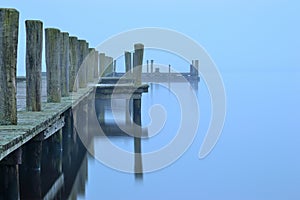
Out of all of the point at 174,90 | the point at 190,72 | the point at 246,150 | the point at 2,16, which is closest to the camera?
the point at 2,16

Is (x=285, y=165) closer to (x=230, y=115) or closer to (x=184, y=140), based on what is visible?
(x=184, y=140)

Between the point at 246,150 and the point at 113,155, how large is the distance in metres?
3.83

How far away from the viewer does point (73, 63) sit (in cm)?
1102

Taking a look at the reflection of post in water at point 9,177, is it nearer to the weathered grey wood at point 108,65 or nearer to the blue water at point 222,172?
the blue water at point 222,172

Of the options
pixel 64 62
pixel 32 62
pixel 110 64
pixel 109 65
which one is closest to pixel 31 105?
pixel 32 62

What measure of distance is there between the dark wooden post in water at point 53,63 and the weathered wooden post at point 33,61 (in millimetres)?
1323

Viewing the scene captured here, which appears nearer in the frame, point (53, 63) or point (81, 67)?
point (53, 63)

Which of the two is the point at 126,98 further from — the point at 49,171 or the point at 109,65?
the point at 109,65

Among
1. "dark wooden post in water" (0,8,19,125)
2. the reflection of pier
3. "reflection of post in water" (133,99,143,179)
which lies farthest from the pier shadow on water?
the reflection of pier

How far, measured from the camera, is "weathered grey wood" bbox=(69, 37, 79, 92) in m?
10.7

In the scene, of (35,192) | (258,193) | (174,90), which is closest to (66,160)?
(35,192)

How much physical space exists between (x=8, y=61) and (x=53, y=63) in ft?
10.6

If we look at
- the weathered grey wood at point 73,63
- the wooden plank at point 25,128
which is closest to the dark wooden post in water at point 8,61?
the wooden plank at point 25,128

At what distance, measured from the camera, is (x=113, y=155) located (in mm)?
10781
